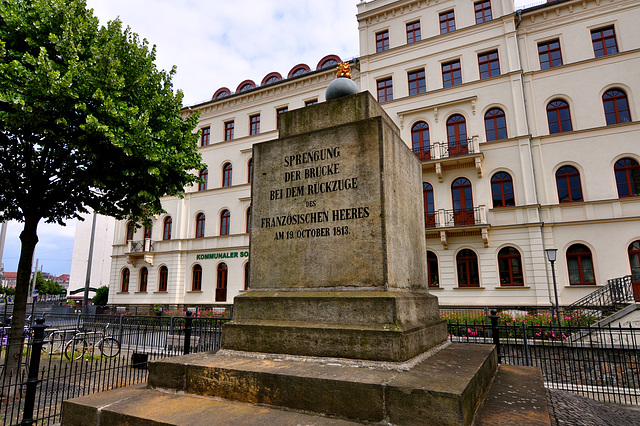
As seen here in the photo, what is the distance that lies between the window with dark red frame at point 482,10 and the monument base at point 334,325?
23.5 meters

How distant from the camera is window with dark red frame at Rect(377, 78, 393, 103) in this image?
24156mm

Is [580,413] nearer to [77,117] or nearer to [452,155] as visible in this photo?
[77,117]

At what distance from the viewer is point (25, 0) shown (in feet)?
28.3

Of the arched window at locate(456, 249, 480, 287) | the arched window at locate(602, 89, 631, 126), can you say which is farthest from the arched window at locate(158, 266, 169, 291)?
the arched window at locate(602, 89, 631, 126)

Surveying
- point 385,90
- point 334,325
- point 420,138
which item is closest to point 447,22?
point 385,90

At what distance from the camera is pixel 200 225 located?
97.3 ft

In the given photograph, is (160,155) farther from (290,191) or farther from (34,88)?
(290,191)

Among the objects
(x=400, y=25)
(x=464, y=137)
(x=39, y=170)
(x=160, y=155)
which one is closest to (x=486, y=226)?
(x=464, y=137)

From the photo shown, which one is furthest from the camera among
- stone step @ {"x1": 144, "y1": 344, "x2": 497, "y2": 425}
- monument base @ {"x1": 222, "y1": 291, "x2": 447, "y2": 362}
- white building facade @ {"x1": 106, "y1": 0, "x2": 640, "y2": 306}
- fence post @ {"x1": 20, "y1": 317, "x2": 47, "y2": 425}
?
white building facade @ {"x1": 106, "y1": 0, "x2": 640, "y2": 306}

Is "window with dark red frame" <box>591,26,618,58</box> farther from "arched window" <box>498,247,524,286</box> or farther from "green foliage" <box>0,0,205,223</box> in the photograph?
"green foliage" <box>0,0,205,223</box>

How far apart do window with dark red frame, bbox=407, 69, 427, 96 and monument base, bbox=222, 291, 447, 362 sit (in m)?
21.5

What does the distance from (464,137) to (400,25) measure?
8.99 metres

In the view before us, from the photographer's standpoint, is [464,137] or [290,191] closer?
[290,191]

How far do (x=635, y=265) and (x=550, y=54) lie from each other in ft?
39.5
